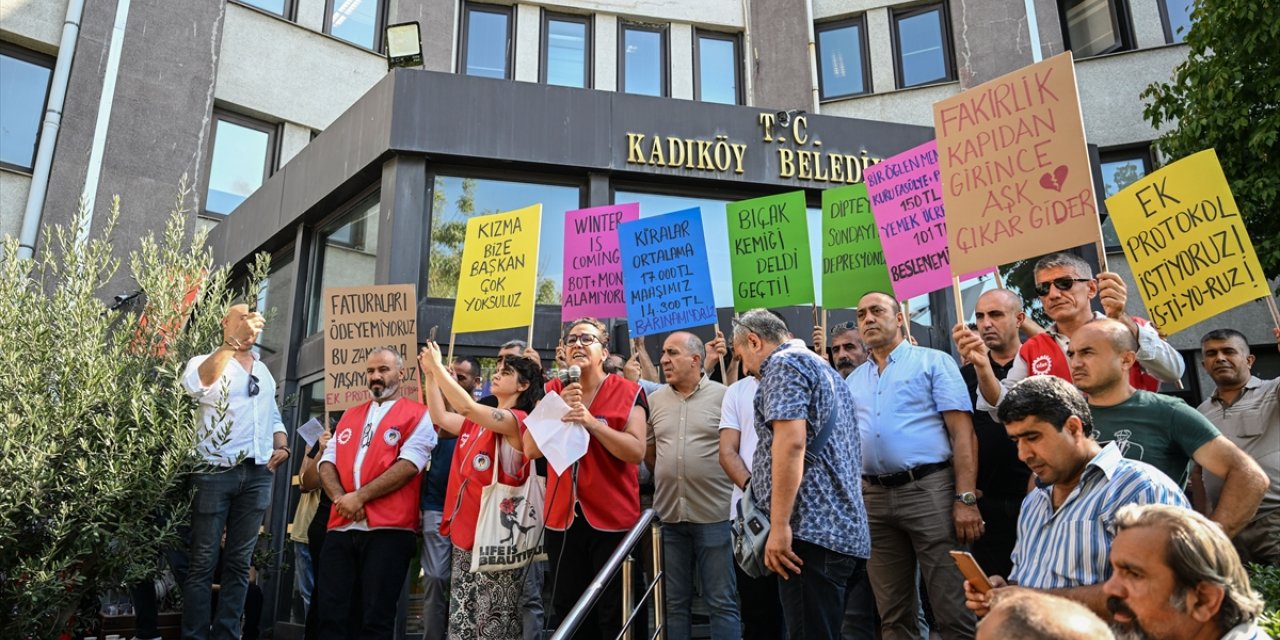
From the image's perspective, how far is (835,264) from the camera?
7.08 metres

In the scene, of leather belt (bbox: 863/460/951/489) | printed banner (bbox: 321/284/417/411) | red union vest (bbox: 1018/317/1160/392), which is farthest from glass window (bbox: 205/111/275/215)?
red union vest (bbox: 1018/317/1160/392)

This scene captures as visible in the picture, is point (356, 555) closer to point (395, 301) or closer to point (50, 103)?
point (395, 301)

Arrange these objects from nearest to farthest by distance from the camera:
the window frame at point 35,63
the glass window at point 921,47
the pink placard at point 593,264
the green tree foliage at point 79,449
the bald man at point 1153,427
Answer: the bald man at point 1153,427 < the green tree foliage at point 79,449 < the pink placard at point 593,264 < the window frame at point 35,63 < the glass window at point 921,47

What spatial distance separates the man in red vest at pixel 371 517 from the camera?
558 centimetres

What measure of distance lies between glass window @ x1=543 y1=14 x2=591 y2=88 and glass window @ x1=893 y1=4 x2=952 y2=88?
224 inches

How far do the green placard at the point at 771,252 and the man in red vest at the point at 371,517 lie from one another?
2.81 meters

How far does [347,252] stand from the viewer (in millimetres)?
10242

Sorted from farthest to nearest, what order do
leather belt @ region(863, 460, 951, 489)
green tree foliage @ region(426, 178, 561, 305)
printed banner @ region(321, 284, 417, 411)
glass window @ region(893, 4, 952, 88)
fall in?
glass window @ region(893, 4, 952, 88) → green tree foliage @ region(426, 178, 561, 305) → printed banner @ region(321, 284, 417, 411) → leather belt @ region(863, 460, 951, 489)

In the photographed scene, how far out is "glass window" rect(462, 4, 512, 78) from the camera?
16.3 metres

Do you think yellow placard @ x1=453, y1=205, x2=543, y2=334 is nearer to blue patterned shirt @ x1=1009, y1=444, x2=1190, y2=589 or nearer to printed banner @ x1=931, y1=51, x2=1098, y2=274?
printed banner @ x1=931, y1=51, x2=1098, y2=274

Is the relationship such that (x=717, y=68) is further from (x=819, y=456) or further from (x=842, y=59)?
(x=819, y=456)

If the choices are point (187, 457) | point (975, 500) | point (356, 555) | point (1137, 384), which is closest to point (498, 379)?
point (356, 555)

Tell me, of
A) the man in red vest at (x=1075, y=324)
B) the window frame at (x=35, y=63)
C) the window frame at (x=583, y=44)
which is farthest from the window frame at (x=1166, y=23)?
the window frame at (x=35, y=63)

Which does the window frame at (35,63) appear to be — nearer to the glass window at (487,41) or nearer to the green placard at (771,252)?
the glass window at (487,41)
